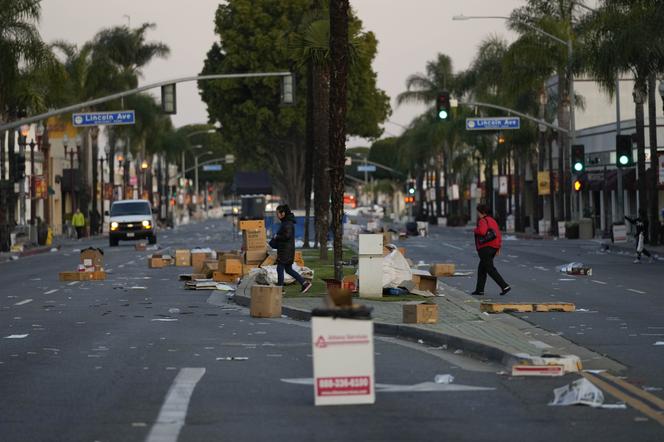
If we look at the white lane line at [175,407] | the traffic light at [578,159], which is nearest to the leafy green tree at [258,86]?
the traffic light at [578,159]

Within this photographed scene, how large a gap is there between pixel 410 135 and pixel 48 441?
128951mm

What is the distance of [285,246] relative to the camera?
1110 inches

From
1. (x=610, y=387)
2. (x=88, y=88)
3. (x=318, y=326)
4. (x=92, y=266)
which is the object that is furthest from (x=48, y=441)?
(x=88, y=88)

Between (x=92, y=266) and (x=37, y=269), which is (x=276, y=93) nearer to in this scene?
(x=37, y=269)

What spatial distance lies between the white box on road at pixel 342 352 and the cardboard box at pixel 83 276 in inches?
1023

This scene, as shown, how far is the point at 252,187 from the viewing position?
9125 cm

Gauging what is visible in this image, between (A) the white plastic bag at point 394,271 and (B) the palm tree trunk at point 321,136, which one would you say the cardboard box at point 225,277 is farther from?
(B) the palm tree trunk at point 321,136

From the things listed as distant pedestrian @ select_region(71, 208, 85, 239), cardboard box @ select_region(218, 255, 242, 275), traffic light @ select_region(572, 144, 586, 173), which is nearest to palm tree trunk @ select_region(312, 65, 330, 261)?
cardboard box @ select_region(218, 255, 242, 275)

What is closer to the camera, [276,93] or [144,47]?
[276,93]

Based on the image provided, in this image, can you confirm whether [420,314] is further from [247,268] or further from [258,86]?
[258,86]

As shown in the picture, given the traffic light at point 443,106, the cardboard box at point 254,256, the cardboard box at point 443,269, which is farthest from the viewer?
the traffic light at point 443,106

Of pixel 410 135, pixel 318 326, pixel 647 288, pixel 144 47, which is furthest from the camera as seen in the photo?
pixel 410 135

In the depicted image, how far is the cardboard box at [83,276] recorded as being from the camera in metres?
36.9

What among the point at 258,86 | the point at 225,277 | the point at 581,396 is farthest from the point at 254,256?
the point at 258,86
